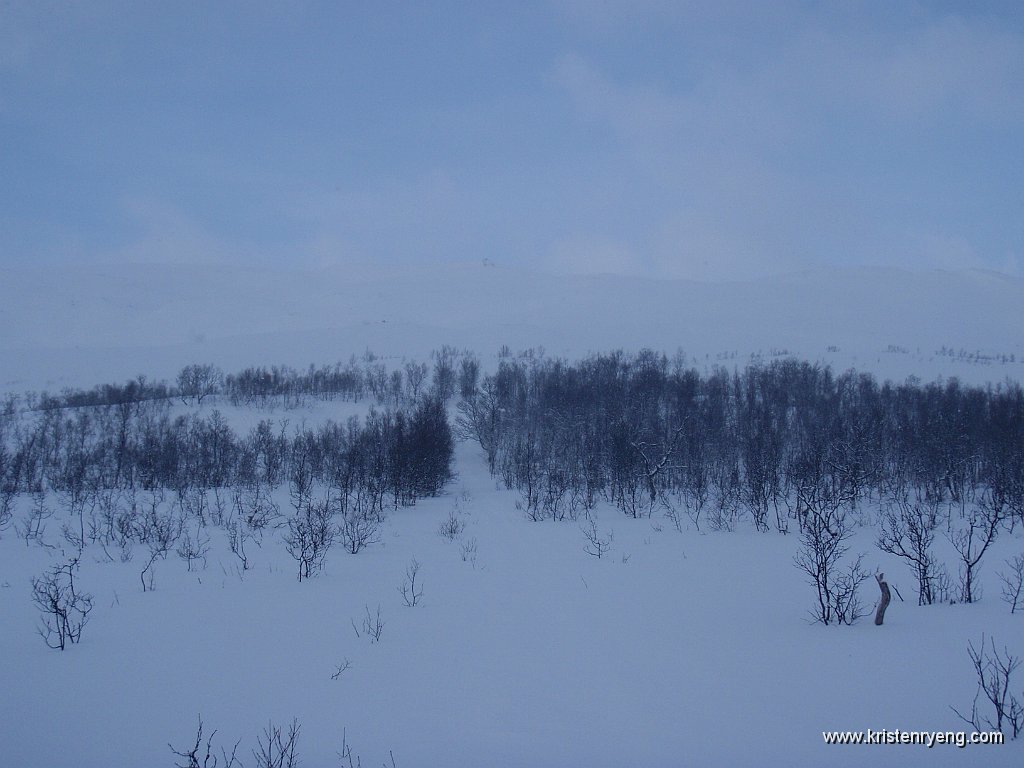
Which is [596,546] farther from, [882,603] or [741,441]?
[741,441]

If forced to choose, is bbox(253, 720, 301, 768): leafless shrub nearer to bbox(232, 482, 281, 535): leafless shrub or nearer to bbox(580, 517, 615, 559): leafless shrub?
bbox(580, 517, 615, 559): leafless shrub

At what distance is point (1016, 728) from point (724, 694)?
2.27 metres

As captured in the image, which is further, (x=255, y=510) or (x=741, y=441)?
(x=741, y=441)

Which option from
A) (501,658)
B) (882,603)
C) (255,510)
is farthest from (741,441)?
(501,658)

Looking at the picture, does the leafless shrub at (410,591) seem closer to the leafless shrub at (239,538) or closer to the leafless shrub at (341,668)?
the leafless shrub at (341,668)

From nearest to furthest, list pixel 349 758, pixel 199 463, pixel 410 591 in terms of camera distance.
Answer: pixel 349 758 → pixel 410 591 → pixel 199 463

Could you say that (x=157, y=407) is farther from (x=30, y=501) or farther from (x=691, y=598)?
(x=691, y=598)

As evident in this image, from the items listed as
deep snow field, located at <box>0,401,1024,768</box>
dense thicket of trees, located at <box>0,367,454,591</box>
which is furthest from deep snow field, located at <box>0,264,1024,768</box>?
dense thicket of trees, located at <box>0,367,454,591</box>

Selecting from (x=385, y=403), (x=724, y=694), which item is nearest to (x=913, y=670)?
(x=724, y=694)

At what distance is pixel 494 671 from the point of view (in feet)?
21.2

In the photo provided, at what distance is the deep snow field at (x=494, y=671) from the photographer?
4762 mm

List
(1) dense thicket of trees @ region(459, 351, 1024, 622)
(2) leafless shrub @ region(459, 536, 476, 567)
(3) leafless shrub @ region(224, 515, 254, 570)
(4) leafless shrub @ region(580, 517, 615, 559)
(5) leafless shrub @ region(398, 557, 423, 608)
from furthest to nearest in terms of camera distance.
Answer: (1) dense thicket of trees @ region(459, 351, 1024, 622) < (4) leafless shrub @ region(580, 517, 615, 559) < (2) leafless shrub @ region(459, 536, 476, 567) < (3) leafless shrub @ region(224, 515, 254, 570) < (5) leafless shrub @ region(398, 557, 423, 608)

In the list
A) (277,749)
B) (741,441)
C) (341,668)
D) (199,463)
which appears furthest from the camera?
(741,441)

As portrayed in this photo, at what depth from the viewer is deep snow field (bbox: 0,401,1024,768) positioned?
15.6 feet
